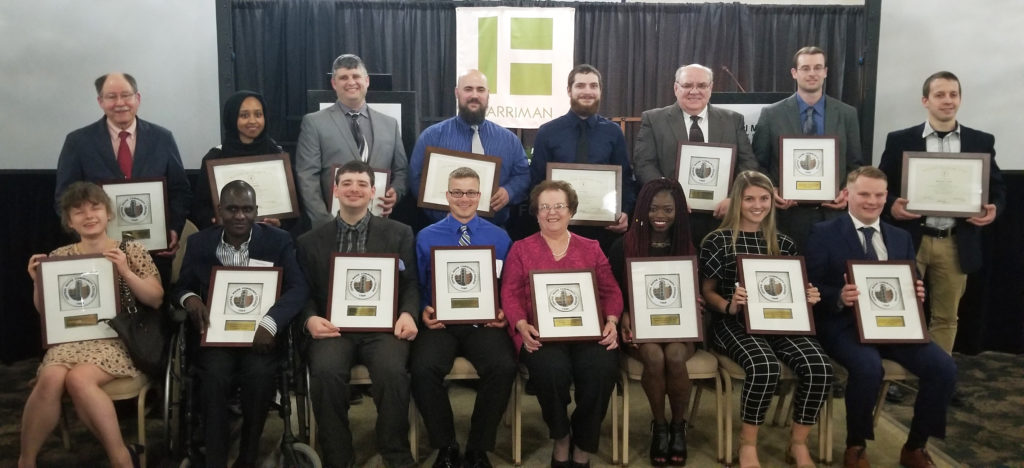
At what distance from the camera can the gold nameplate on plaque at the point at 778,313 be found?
12.4 feet

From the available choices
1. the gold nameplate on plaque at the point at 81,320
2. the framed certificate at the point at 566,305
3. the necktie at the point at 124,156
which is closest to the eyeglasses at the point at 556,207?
the framed certificate at the point at 566,305

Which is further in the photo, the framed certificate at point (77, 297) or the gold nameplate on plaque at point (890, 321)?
the gold nameplate on plaque at point (890, 321)

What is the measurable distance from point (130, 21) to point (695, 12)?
5.24 metres

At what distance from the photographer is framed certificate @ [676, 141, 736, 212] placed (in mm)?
4461

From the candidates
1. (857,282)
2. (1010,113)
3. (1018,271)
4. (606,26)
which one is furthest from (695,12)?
(857,282)

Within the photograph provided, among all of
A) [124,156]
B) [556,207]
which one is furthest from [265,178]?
[556,207]

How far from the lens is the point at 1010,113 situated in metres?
5.87

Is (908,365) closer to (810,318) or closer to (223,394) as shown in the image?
(810,318)

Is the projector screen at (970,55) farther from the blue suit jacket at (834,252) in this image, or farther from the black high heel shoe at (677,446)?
the black high heel shoe at (677,446)

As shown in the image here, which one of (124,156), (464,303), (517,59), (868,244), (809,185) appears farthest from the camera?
(517,59)

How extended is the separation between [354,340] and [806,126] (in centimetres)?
303

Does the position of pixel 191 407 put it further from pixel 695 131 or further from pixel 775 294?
pixel 695 131

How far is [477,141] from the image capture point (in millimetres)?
4785

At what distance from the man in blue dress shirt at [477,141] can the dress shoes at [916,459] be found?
98.3 inches
